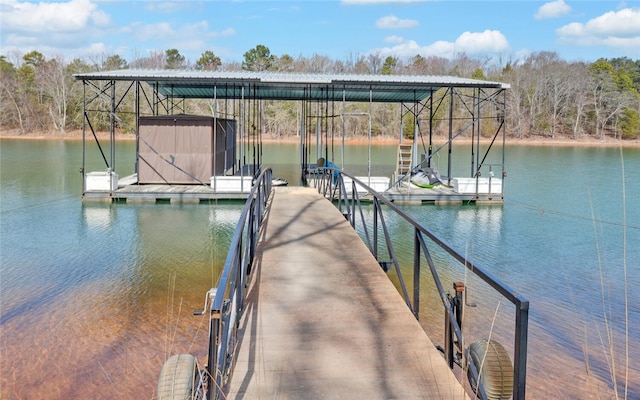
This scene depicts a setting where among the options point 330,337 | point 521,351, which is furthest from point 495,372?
point 330,337

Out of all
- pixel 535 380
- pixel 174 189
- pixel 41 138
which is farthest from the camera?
pixel 41 138

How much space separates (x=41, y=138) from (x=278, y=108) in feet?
65.9

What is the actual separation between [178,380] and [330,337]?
48.7 inches

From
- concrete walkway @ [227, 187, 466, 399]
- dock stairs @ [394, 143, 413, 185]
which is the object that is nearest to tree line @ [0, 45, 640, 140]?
dock stairs @ [394, 143, 413, 185]

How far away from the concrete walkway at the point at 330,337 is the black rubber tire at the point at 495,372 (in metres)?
0.19

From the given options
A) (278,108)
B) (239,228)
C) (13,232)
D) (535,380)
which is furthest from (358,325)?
(278,108)

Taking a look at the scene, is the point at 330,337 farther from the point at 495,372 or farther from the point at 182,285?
the point at 182,285

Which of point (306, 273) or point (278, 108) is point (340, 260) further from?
point (278, 108)

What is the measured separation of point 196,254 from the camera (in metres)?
10.0

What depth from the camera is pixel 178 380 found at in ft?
10.7

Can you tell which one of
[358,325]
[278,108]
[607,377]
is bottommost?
[607,377]

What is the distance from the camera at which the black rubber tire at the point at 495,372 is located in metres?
3.36

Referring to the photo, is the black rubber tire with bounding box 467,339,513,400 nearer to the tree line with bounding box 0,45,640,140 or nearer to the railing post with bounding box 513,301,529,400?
the railing post with bounding box 513,301,529,400

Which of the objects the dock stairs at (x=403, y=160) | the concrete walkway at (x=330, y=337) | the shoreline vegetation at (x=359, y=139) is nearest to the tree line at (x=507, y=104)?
the shoreline vegetation at (x=359, y=139)
